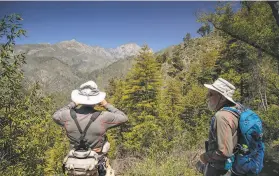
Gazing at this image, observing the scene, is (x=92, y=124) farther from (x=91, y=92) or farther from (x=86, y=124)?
(x=91, y=92)

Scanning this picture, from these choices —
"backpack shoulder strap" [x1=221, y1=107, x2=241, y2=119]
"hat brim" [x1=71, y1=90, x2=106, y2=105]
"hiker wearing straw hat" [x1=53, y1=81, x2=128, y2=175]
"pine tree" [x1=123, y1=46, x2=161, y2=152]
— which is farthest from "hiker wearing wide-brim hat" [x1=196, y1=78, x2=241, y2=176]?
"pine tree" [x1=123, y1=46, x2=161, y2=152]

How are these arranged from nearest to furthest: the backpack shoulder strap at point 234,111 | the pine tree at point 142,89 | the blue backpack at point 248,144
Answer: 1. the blue backpack at point 248,144
2. the backpack shoulder strap at point 234,111
3. the pine tree at point 142,89

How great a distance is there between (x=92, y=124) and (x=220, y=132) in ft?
5.91

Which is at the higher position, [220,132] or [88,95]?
[88,95]

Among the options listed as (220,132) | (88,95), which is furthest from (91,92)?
(220,132)

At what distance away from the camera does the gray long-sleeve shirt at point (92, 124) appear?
3.50 m

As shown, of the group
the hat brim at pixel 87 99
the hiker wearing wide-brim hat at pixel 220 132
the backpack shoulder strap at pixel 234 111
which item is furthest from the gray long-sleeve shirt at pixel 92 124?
the backpack shoulder strap at pixel 234 111

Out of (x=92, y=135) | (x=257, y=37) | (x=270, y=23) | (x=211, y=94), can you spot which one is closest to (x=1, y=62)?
(x=92, y=135)

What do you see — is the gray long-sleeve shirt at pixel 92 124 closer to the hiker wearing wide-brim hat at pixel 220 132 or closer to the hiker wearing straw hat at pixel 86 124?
the hiker wearing straw hat at pixel 86 124

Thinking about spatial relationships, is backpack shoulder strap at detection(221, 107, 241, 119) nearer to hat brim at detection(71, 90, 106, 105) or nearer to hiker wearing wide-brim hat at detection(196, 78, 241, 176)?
hiker wearing wide-brim hat at detection(196, 78, 241, 176)

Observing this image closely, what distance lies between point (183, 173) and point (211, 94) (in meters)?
4.03

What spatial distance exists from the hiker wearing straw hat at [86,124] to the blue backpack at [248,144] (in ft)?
5.60

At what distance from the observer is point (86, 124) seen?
3.48 m

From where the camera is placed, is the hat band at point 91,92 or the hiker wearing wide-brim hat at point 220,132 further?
the hat band at point 91,92
